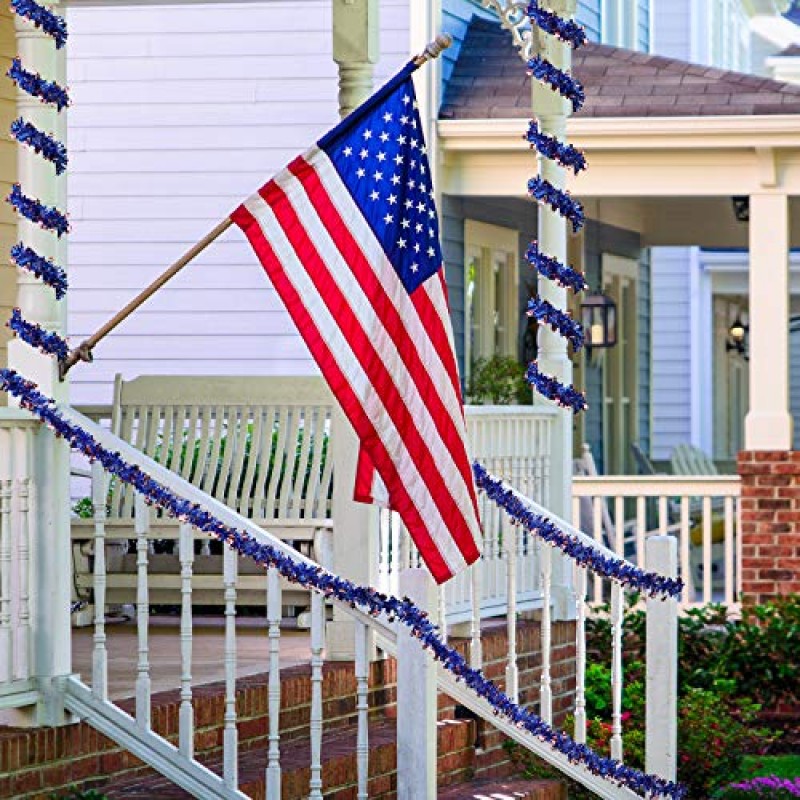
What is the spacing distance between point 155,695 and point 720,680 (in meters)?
4.79

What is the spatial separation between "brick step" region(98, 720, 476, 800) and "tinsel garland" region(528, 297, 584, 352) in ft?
7.00

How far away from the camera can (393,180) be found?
727 cm

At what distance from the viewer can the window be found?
16.3 m

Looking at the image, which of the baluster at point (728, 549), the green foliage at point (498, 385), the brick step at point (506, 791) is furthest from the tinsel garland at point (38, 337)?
the green foliage at point (498, 385)

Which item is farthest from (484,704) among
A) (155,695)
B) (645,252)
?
(645,252)

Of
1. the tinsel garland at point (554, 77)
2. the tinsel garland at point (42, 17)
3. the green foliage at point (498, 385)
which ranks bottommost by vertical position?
the green foliage at point (498, 385)

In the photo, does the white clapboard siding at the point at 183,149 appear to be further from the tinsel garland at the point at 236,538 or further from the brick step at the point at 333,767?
the tinsel garland at the point at 236,538

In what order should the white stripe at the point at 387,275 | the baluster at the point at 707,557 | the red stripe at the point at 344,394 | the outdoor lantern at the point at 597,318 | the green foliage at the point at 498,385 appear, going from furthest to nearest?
the outdoor lantern at the point at 597,318 → the green foliage at the point at 498,385 → the baluster at the point at 707,557 → the white stripe at the point at 387,275 → the red stripe at the point at 344,394

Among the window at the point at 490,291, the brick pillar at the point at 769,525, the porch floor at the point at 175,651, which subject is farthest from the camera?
the window at the point at 490,291

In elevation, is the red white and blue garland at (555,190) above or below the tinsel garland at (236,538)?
above

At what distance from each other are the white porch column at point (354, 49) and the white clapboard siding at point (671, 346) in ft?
52.9

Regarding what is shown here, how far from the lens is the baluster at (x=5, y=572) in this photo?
7309 mm

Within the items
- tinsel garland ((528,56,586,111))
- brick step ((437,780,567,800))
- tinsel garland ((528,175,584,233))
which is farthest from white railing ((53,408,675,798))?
tinsel garland ((528,56,586,111))

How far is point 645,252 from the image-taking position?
22734mm
